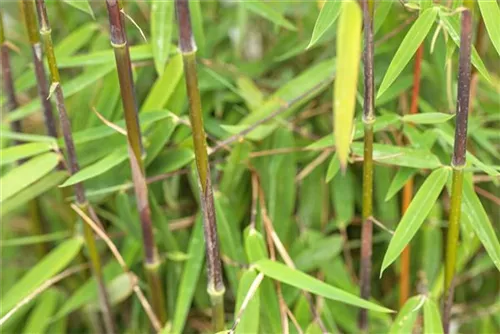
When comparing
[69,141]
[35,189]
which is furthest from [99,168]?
[35,189]

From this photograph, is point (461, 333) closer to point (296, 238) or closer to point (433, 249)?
point (433, 249)

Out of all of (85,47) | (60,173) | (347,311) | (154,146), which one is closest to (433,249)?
(347,311)

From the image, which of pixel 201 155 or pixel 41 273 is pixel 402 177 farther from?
pixel 41 273

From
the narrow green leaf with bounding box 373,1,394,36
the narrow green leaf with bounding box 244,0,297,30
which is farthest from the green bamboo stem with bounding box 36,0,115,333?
the narrow green leaf with bounding box 373,1,394,36

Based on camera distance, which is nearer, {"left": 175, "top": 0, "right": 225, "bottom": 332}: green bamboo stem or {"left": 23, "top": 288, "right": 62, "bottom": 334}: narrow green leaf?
{"left": 175, "top": 0, "right": 225, "bottom": 332}: green bamboo stem

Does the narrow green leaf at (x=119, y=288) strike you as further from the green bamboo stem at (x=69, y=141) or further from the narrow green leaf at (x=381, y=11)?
the narrow green leaf at (x=381, y=11)

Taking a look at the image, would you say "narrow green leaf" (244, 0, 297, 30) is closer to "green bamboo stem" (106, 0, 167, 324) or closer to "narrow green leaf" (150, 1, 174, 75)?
"narrow green leaf" (150, 1, 174, 75)
